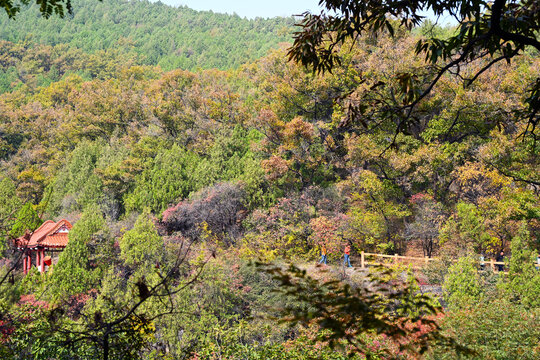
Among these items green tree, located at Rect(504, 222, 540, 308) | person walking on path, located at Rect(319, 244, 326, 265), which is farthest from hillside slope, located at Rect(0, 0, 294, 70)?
green tree, located at Rect(504, 222, 540, 308)

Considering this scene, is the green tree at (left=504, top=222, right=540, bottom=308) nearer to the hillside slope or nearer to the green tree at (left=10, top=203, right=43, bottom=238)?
the green tree at (left=10, top=203, right=43, bottom=238)

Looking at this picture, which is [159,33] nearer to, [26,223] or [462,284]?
[462,284]

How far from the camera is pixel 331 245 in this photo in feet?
50.0

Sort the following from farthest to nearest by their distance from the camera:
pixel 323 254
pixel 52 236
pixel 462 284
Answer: pixel 52 236 < pixel 323 254 < pixel 462 284

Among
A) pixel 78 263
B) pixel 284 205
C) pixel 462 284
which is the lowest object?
pixel 78 263

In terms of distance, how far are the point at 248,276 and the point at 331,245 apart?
310 centimetres

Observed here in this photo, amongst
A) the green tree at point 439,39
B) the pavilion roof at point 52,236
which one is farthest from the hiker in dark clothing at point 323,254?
the green tree at point 439,39

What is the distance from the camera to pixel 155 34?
63.8 metres

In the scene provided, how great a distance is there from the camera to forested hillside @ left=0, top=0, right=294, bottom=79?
51594mm

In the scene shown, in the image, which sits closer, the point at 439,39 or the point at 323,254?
the point at 439,39

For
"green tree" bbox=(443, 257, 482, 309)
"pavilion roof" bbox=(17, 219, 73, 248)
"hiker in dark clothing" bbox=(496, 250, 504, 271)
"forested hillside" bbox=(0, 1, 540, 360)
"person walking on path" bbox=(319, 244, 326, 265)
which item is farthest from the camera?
"pavilion roof" bbox=(17, 219, 73, 248)

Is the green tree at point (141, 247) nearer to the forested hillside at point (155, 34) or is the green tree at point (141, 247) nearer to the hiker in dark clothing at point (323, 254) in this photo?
the hiker in dark clothing at point (323, 254)

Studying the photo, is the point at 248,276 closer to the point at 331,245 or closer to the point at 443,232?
the point at 331,245

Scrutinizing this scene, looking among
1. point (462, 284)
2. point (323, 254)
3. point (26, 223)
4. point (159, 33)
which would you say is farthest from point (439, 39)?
point (159, 33)
